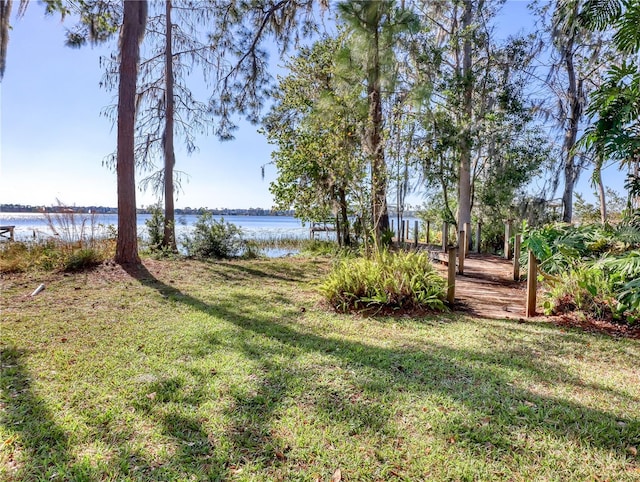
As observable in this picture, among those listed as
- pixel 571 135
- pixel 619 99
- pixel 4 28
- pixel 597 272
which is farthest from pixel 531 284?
pixel 571 135

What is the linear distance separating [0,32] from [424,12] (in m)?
9.47

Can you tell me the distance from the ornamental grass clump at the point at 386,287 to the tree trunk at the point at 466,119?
546 centimetres

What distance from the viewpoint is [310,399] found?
81.0 inches

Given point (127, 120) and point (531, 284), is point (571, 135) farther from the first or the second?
point (127, 120)

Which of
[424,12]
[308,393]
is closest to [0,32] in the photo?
[308,393]

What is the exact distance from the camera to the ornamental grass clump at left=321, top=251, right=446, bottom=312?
401cm

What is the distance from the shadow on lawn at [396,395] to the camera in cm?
167

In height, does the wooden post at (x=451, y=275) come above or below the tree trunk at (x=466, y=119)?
below

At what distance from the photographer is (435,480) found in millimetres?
1451

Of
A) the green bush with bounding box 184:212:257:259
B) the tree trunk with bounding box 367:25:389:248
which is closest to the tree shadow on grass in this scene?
the tree trunk with bounding box 367:25:389:248

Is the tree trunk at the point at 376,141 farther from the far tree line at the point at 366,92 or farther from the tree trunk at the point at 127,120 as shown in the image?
the tree trunk at the point at 127,120

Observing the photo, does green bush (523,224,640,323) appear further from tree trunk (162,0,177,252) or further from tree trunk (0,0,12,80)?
tree trunk (162,0,177,252)

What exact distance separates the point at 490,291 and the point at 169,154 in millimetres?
7887

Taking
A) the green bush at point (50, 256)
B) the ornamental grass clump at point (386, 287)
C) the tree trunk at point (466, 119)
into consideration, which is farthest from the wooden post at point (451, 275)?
the green bush at point (50, 256)
